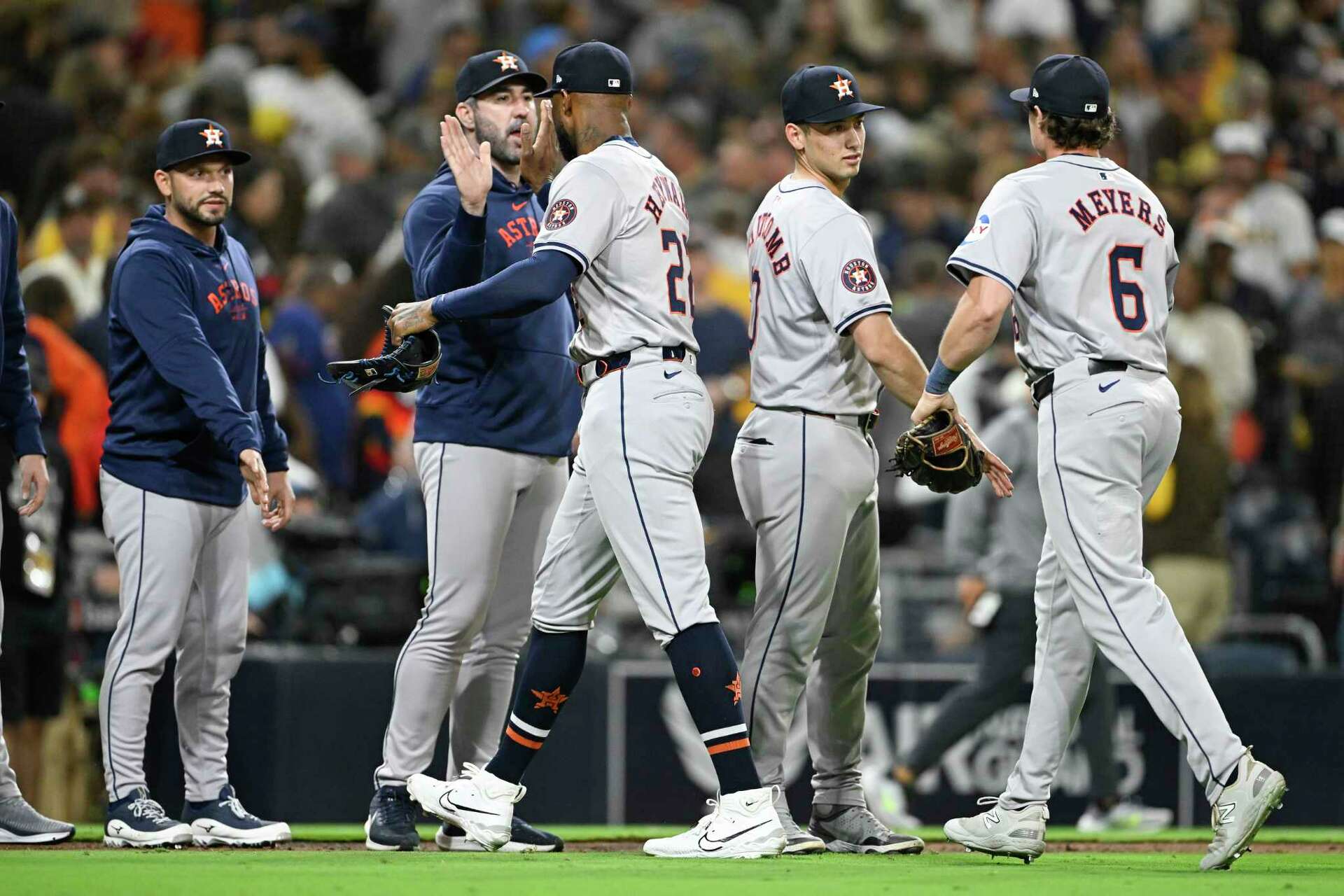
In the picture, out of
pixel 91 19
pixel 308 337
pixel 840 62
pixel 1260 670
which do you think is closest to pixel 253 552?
pixel 308 337

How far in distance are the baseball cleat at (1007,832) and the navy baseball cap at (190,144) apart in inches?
129

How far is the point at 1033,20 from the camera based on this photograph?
16422 millimetres

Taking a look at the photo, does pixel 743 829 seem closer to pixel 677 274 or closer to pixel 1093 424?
pixel 1093 424

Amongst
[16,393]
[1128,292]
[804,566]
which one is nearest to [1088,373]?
[1128,292]

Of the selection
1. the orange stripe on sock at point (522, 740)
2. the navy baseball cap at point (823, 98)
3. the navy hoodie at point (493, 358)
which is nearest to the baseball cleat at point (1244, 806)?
the orange stripe on sock at point (522, 740)

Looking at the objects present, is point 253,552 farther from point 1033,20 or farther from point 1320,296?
point 1033,20

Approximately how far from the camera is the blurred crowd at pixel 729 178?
10.7 m

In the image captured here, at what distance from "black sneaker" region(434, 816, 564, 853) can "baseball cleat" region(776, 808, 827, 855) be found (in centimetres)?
75

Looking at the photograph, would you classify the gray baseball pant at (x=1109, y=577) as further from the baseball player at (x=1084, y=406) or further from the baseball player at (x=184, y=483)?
the baseball player at (x=184, y=483)

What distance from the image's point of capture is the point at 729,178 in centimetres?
1352

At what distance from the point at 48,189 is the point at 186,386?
20.7 ft

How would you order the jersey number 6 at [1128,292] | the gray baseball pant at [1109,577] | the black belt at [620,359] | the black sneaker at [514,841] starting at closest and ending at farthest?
the gray baseball pant at [1109,577], the jersey number 6 at [1128,292], the black belt at [620,359], the black sneaker at [514,841]

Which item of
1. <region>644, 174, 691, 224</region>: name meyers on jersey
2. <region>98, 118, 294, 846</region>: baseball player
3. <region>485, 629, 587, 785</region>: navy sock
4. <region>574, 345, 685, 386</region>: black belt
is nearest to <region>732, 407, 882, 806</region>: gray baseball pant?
<region>574, 345, 685, 386</region>: black belt

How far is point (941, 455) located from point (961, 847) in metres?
1.72
